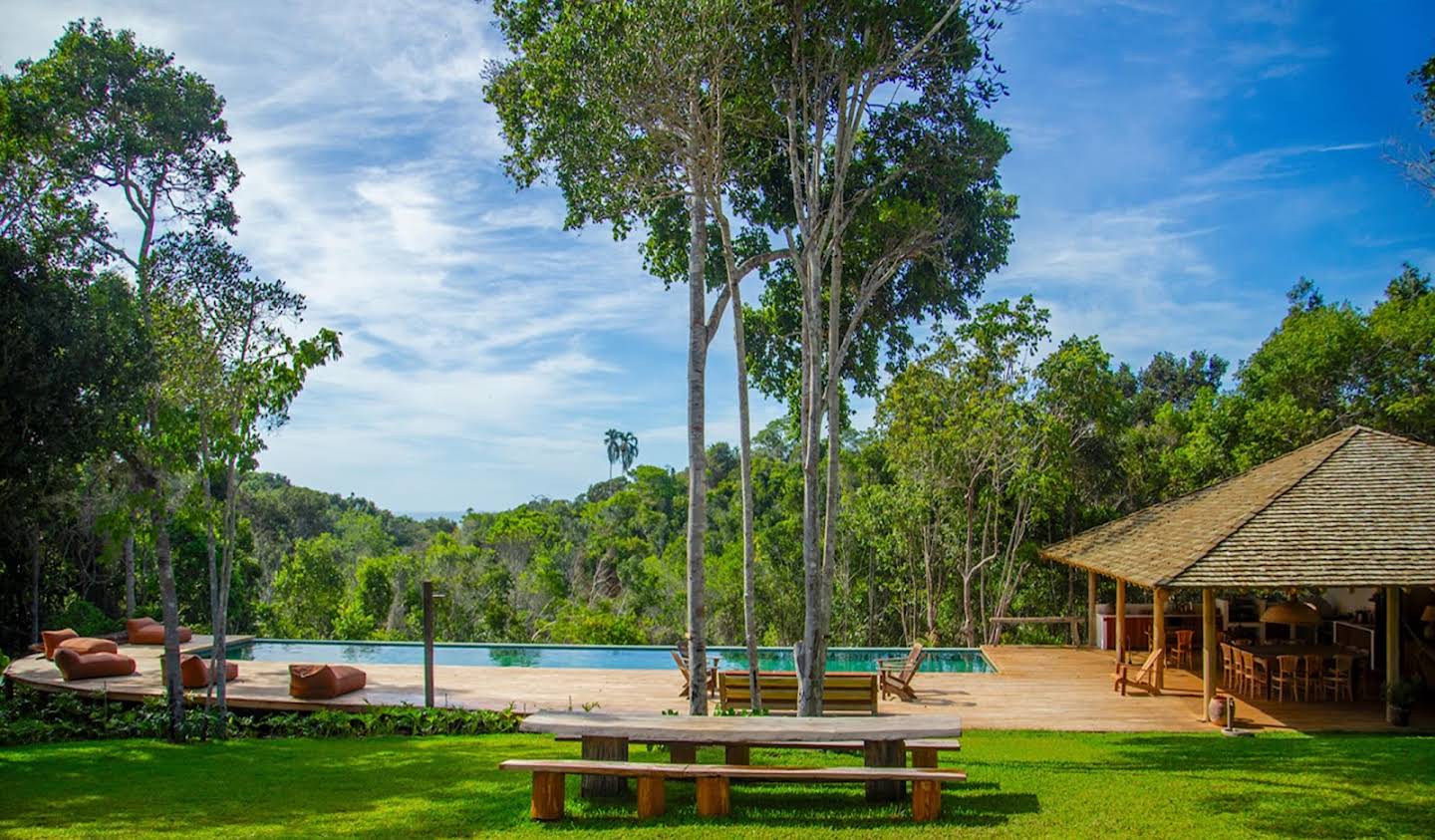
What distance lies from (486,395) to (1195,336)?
25.0m

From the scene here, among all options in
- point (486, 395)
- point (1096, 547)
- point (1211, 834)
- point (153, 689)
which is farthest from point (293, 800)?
point (486, 395)

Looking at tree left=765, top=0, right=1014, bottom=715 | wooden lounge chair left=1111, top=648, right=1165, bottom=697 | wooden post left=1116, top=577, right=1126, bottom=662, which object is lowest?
wooden lounge chair left=1111, top=648, right=1165, bottom=697

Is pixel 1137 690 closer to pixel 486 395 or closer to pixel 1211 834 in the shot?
pixel 1211 834

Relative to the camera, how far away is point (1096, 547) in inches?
653

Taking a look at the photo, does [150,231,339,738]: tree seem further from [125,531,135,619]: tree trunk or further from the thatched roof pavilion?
the thatched roof pavilion

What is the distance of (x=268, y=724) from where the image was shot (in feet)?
41.4

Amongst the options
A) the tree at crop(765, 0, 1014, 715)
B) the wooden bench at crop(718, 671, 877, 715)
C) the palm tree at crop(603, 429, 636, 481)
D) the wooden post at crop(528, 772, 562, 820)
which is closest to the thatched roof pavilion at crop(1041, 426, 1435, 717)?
the wooden bench at crop(718, 671, 877, 715)

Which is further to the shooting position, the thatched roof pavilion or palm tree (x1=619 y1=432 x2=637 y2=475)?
palm tree (x1=619 y1=432 x2=637 y2=475)

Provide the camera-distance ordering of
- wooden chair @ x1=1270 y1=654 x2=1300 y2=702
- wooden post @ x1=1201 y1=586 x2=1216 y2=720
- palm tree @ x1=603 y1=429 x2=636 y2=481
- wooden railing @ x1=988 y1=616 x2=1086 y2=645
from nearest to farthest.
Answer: wooden post @ x1=1201 y1=586 x2=1216 y2=720 → wooden chair @ x1=1270 y1=654 x2=1300 y2=702 → wooden railing @ x1=988 y1=616 x2=1086 y2=645 → palm tree @ x1=603 y1=429 x2=636 y2=481

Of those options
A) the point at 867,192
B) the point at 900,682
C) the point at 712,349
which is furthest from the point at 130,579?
the point at 867,192

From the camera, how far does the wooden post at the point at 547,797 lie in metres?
6.27

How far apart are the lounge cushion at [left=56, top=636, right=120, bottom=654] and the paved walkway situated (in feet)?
1.67

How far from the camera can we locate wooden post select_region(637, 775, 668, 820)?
6.24m

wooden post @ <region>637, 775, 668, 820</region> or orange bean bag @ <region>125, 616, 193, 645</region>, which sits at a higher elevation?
wooden post @ <region>637, 775, 668, 820</region>
